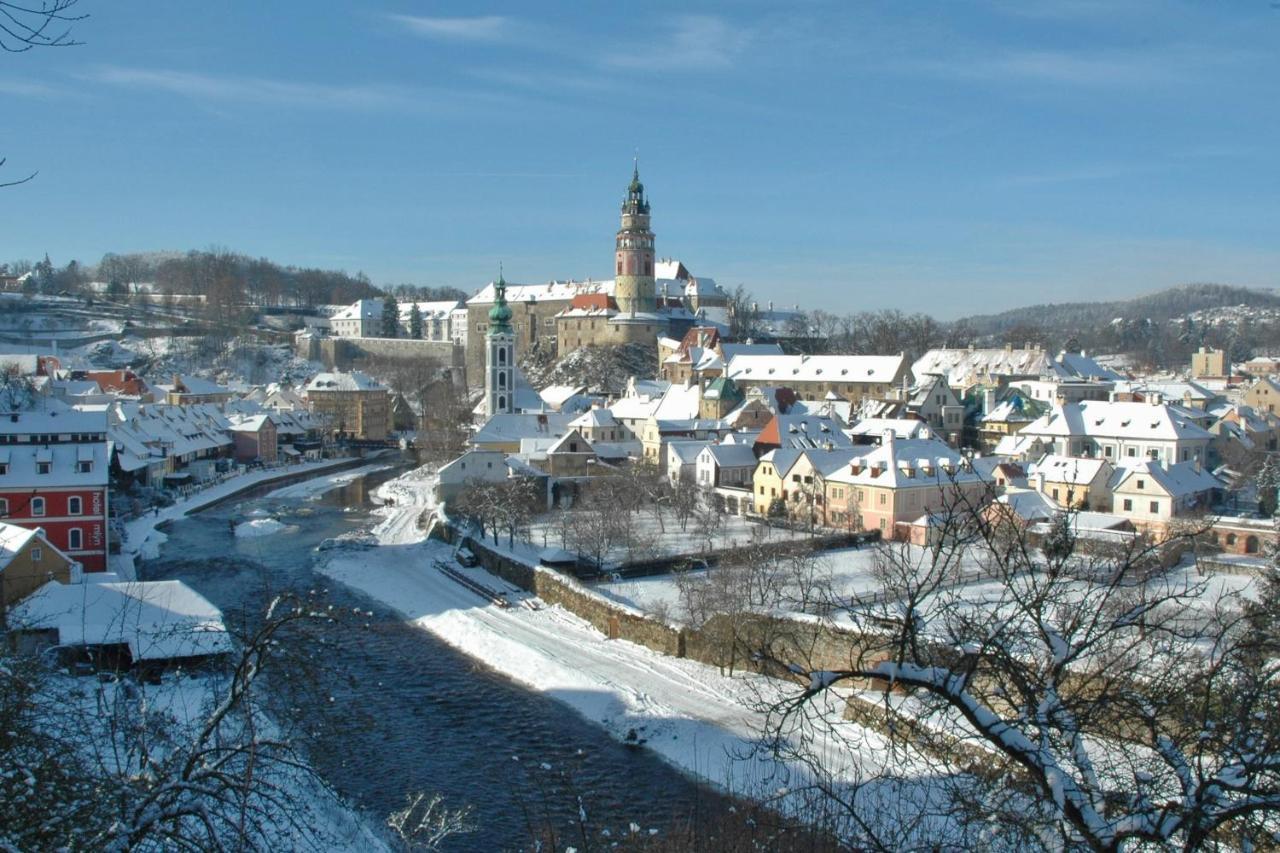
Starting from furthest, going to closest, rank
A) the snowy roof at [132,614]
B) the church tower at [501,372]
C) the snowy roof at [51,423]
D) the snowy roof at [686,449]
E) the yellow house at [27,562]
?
the church tower at [501,372], the snowy roof at [686,449], the snowy roof at [51,423], the yellow house at [27,562], the snowy roof at [132,614]

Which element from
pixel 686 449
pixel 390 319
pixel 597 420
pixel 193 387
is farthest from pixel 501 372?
pixel 390 319

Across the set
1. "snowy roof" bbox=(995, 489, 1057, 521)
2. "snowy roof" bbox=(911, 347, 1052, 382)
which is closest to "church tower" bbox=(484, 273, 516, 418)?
"snowy roof" bbox=(911, 347, 1052, 382)

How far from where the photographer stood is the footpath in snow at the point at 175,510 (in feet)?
79.0

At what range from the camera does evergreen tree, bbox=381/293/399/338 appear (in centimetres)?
8481

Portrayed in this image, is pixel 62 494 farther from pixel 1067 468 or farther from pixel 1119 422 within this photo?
pixel 1119 422

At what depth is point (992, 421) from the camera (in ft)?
135

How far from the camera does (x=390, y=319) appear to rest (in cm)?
8475

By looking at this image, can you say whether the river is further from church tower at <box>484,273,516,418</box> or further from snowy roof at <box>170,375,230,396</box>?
snowy roof at <box>170,375,230,396</box>

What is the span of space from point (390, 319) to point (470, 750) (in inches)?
2939

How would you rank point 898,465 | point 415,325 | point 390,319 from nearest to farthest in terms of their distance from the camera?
point 898,465 → point 415,325 → point 390,319

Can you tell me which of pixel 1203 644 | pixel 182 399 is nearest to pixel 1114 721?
pixel 1203 644

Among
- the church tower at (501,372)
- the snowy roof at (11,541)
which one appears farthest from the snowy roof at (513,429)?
the snowy roof at (11,541)

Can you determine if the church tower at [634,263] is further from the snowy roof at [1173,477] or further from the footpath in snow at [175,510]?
the snowy roof at [1173,477]

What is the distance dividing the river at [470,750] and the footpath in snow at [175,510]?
15.8 ft
